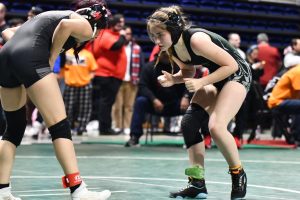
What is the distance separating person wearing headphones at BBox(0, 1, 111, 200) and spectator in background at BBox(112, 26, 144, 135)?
7.53 meters

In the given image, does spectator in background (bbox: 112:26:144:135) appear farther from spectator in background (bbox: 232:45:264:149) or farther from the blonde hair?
the blonde hair

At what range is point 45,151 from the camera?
8156 millimetres

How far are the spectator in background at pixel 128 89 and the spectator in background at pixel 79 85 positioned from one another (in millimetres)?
862

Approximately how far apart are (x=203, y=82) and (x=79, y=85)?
6749 millimetres

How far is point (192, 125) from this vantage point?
190 inches

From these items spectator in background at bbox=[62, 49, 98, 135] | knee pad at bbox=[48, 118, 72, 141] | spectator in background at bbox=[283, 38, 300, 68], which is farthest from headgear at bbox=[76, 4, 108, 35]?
spectator in background at bbox=[62, 49, 98, 135]

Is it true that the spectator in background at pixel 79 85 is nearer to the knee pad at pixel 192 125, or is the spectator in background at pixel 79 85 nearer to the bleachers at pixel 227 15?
the bleachers at pixel 227 15

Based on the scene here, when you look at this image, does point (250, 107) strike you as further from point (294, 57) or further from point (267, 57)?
point (267, 57)

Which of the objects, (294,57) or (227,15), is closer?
(294,57)

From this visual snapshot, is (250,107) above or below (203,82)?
below

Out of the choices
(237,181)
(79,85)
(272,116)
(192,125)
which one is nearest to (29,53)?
(192,125)

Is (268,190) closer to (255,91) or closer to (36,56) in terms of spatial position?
(36,56)

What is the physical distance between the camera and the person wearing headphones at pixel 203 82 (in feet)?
14.7

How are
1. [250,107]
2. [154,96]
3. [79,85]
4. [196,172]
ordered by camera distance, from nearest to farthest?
[196,172]
[154,96]
[250,107]
[79,85]
